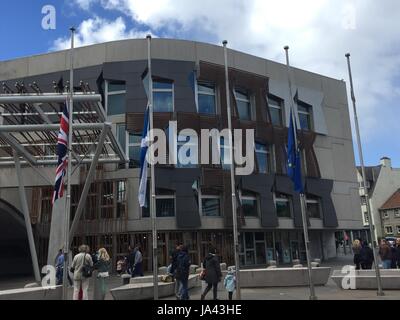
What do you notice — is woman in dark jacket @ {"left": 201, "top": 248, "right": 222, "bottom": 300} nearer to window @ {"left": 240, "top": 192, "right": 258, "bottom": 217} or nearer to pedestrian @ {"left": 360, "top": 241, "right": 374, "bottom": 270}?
pedestrian @ {"left": 360, "top": 241, "right": 374, "bottom": 270}

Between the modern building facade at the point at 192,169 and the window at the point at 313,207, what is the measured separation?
0.26ft

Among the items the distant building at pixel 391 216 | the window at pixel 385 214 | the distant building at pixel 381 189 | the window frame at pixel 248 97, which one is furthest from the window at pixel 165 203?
the window at pixel 385 214

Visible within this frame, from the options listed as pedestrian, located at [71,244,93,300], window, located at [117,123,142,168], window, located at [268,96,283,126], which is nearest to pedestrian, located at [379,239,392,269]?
pedestrian, located at [71,244,93,300]

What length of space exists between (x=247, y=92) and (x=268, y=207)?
28.4 feet

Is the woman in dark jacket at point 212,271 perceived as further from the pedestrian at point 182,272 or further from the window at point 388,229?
the window at point 388,229

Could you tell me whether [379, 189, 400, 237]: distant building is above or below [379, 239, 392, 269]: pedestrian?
above

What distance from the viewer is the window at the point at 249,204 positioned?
3180cm

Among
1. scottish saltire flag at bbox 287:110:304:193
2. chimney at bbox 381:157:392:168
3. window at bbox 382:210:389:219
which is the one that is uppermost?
chimney at bbox 381:157:392:168

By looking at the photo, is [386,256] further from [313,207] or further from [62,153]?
[313,207]

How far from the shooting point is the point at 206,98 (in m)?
32.2

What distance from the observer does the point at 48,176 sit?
78.9 ft

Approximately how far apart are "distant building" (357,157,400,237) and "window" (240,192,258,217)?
4000cm

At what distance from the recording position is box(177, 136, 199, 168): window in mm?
29828

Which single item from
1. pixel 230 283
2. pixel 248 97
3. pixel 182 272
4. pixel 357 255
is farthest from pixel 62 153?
pixel 248 97
